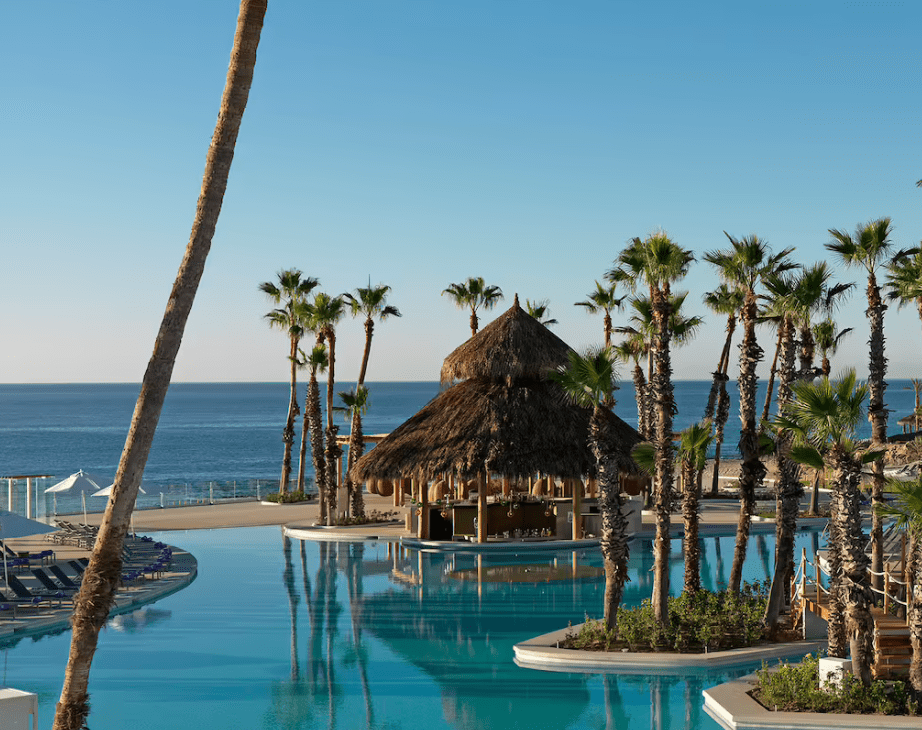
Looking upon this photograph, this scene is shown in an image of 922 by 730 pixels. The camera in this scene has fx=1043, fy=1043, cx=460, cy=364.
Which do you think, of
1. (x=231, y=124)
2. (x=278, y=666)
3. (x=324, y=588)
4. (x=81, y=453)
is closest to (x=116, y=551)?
(x=231, y=124)

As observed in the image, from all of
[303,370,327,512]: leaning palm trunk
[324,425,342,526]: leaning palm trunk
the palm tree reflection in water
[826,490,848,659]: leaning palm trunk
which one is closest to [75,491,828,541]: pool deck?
[324,425,342,526]: leaning palm trunk

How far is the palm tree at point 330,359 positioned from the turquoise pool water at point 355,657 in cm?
531

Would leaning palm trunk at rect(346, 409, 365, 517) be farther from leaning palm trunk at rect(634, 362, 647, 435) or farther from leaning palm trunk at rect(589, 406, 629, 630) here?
leaning palm trunk at rect(589, 406, 629, 630)

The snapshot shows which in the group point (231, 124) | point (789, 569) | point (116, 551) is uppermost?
point (231, 124)

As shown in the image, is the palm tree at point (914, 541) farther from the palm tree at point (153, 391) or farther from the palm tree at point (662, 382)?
the palm tree at point (153, 391)

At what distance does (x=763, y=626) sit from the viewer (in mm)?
17219

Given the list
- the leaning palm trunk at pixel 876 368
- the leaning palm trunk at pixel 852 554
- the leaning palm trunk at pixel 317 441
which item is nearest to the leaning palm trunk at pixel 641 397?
the leaning palm trunk at pixel 317 441

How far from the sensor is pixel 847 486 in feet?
42.2

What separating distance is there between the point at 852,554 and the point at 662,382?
16.1 feet

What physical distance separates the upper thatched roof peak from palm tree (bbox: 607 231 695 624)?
12.8 meters

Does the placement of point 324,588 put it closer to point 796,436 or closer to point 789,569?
point 789,569

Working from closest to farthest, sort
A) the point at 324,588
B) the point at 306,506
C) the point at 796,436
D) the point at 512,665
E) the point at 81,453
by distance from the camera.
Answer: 1. the point at 796,436
2. the point at 512,665
3. the point at 324,588
4. the point at 306,506
5. the point at 81,453

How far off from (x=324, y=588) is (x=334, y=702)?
874cm

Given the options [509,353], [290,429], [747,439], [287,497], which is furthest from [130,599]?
[290,429]
